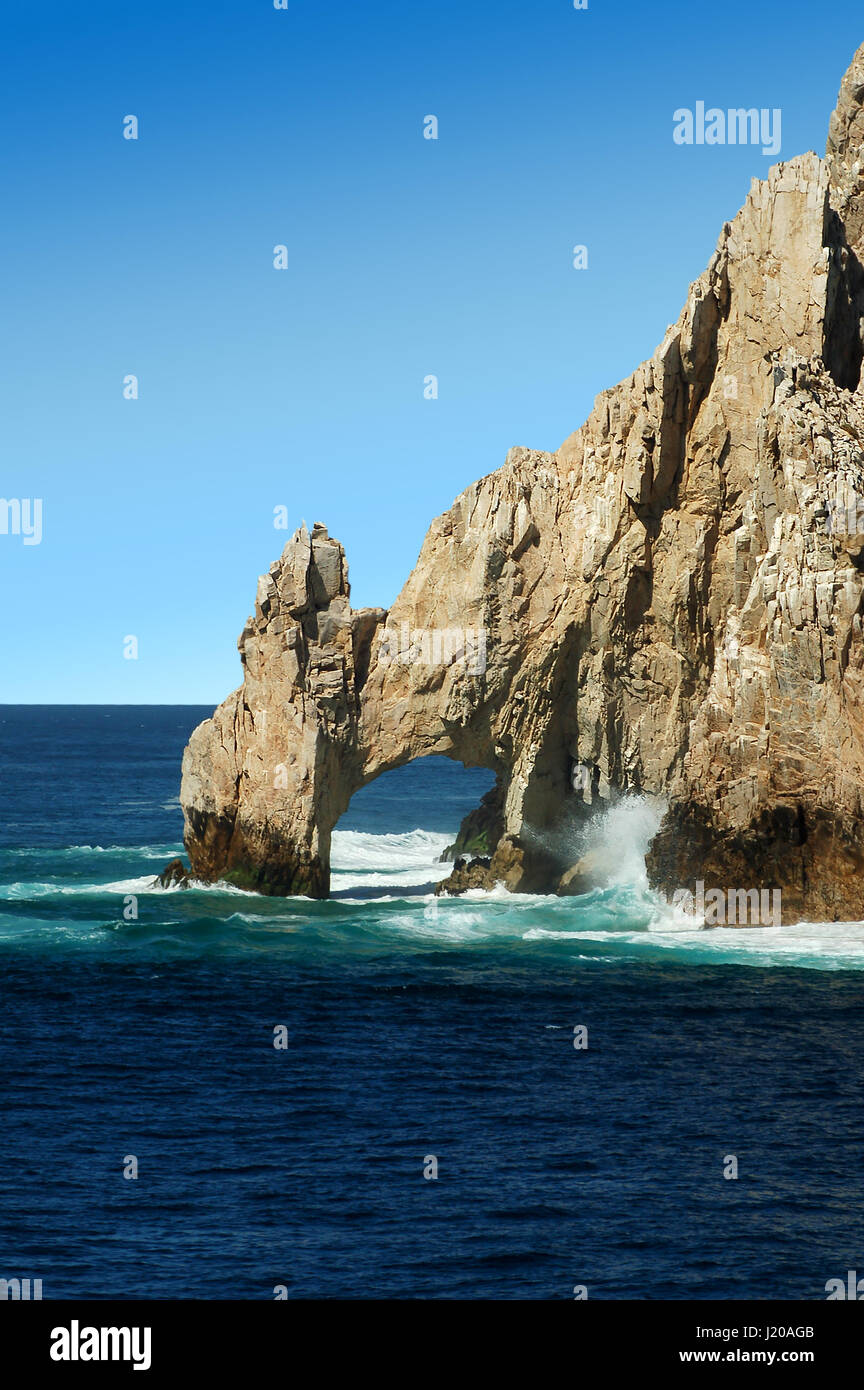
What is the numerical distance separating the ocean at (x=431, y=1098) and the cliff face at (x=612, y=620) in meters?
3.34

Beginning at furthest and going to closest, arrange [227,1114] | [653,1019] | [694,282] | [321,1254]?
[694,282], [653,1019], [227,1114], [321,1254]

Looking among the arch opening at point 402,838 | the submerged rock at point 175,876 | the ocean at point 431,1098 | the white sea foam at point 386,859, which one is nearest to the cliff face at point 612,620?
the submerged rock at point 175,876

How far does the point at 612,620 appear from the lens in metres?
63.0

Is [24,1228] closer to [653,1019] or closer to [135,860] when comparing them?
[653,1019]

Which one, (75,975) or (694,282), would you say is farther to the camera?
(694,282)

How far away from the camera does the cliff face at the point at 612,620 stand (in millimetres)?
57156

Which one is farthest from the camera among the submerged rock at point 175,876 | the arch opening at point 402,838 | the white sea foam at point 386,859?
the white sea foam at point 386,859

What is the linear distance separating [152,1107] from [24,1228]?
296 inches

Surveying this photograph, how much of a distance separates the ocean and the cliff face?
3342 millimetres

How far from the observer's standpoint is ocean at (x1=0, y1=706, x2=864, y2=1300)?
27984mm

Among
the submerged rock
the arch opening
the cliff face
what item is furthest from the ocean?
the arch opening

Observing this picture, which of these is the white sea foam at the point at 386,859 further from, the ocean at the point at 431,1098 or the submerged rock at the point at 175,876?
the ocean at the point at 431,1098
